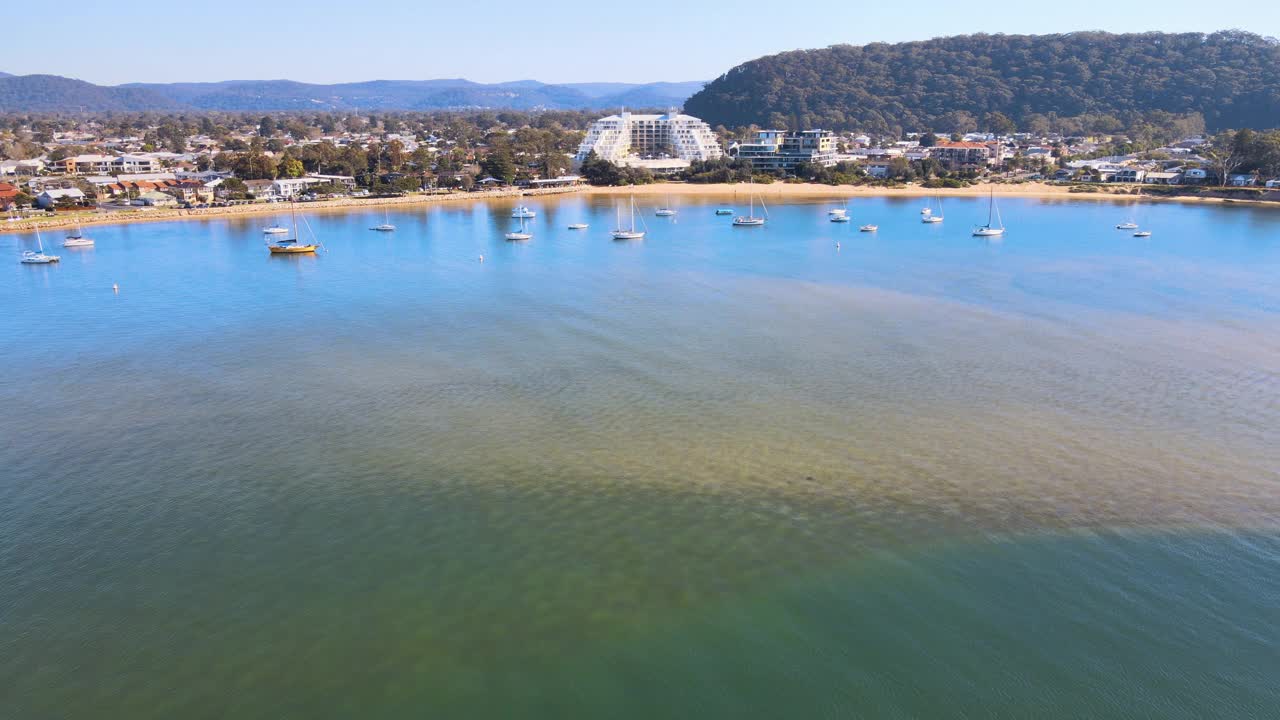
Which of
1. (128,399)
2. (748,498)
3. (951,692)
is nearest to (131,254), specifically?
(128,399)

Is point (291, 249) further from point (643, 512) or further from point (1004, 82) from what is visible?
point (1004, 82)

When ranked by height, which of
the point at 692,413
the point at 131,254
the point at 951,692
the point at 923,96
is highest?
the point at 923,96

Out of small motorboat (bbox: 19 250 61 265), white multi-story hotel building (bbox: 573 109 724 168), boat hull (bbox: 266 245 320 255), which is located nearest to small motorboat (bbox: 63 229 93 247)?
small motorboat (bbox: 19 250 61 265)

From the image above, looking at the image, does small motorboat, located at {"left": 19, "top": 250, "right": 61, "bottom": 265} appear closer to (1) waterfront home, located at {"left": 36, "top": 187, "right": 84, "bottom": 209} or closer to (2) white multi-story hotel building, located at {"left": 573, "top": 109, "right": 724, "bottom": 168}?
(1) waterfront home, located at {"left": 36, "top": 187, "right": 84, "bottom": 209}

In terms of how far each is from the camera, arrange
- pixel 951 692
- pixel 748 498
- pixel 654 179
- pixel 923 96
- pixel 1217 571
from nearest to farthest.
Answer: pixel 951 692, pixel 1217 571, pixel 748 498, pixel 654 179, pixel 923 96

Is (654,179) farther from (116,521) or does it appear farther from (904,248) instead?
(116,521)

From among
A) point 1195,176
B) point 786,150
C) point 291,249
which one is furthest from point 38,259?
point 1195,176
